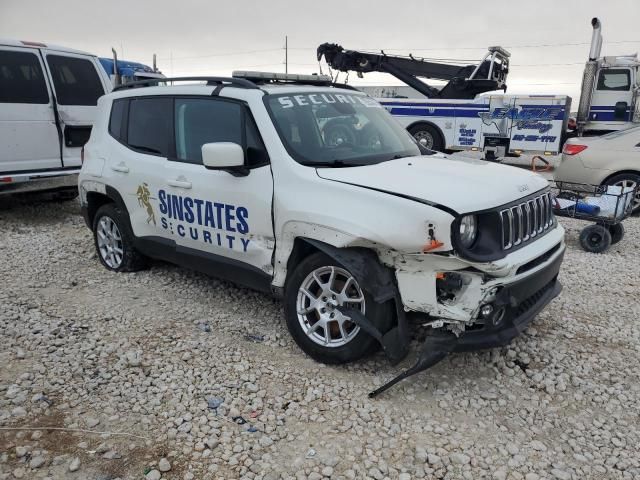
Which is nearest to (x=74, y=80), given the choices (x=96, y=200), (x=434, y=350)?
(x=96, y=200)

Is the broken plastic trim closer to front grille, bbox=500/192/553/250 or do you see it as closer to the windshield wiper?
front grille, bbox=500/192/553/250

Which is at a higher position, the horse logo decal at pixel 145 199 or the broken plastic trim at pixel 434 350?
the horse logo decal at pixel 145 199

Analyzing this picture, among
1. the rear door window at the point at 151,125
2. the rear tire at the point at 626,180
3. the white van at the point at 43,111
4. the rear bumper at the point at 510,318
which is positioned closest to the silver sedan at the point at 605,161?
the rear tire at the point at 626,180

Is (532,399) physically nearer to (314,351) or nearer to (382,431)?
(382,431)

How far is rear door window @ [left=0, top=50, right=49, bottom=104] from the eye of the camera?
669 cm

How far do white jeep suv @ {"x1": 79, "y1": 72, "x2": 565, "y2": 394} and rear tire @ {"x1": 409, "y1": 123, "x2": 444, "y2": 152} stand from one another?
480 inches

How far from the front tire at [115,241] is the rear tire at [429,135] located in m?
12.5

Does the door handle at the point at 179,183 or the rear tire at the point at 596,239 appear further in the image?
the rear tire at the point at 596,239

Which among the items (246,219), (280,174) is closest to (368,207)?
(280,174)

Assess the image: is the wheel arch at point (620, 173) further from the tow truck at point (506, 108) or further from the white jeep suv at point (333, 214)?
the white jeep suv at point (333, 214)

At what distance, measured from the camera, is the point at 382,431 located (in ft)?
9.57

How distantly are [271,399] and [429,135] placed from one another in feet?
47.5

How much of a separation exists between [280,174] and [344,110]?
3.22 ft

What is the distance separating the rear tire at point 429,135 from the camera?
53.6 ft
